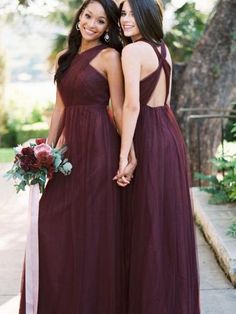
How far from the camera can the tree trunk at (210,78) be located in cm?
865

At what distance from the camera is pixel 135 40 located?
3150 mm

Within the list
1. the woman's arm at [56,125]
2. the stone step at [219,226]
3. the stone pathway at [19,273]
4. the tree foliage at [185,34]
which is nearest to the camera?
the woman's arm at [56,125]

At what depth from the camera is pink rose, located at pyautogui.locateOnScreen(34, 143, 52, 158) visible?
3213mm

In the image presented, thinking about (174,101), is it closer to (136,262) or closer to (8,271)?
(8,271)

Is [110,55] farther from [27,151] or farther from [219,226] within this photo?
[219,226]

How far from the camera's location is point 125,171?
310cm

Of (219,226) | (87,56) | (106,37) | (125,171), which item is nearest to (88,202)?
(125,171)

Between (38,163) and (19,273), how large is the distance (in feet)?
6.09

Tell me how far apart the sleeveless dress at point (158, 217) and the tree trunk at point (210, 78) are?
211 inches

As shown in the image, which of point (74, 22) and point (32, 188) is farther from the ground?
point (74, 22)

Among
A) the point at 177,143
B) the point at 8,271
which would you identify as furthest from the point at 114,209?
the point at 8,271

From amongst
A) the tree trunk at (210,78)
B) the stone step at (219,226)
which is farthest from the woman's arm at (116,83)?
the tree trunk at (210,78)

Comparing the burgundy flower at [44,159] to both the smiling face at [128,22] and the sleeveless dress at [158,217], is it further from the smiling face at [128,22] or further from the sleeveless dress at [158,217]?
the smiling face at [128,22]

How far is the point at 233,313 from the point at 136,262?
0.97 meters
